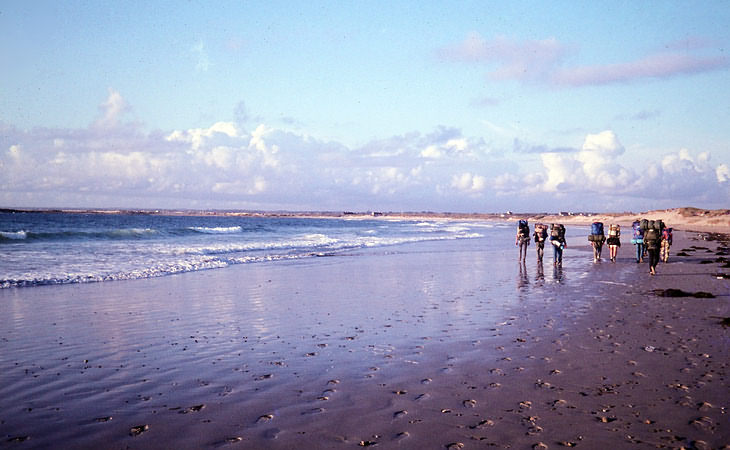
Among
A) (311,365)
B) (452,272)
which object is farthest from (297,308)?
(452,272)

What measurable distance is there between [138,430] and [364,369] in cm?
313

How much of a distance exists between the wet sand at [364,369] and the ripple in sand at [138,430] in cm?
2

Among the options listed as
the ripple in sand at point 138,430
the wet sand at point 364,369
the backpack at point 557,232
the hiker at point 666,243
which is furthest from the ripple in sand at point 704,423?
the hiker at point 666,243

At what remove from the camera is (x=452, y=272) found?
813 inches

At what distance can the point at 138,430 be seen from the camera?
5141mm

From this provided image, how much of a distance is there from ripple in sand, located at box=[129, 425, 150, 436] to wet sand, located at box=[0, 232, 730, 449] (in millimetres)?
20

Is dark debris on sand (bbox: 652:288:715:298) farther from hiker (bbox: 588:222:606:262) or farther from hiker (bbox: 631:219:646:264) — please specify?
hiker (bbox: 588:222:606:262)

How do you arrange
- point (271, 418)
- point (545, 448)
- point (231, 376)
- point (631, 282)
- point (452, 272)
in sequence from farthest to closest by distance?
1. point (452, 272)
2. point (631, 282)
3. point (231, 376)
4. point (271, 418)
5. point (545, 448)

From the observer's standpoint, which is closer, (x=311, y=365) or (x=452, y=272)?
(x=311, y=365)

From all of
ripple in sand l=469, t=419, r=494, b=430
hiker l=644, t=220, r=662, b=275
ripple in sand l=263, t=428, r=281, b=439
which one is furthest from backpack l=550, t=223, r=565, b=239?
ripple in sand l=263, t=428, r=281, b=439

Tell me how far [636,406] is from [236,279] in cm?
1487

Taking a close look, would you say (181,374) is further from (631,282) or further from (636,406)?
(631,282)

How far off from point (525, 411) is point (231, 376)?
3.77 m

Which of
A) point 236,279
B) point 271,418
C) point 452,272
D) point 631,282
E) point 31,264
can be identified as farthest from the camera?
point 31,264
